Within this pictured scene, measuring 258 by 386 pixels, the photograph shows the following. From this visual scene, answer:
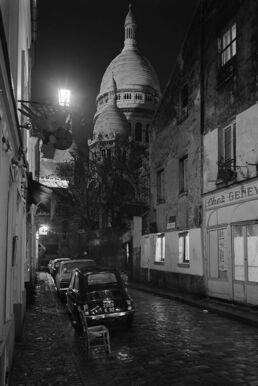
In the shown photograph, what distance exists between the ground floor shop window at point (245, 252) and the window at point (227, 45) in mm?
6521

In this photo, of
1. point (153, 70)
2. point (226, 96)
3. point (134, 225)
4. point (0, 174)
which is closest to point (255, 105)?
point (226, 96)

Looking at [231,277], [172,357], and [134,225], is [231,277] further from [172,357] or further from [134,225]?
[134,225]

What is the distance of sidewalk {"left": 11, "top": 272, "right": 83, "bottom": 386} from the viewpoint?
790 centimetres

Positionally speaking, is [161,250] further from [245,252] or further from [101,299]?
[101,299]

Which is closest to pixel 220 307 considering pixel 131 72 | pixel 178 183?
pixel 178 183

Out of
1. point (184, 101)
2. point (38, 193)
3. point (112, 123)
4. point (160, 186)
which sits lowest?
point (38, 193)

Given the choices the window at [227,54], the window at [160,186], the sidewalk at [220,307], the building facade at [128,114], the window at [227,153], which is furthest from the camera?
the building facade at [128,114]

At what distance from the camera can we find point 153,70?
102062 mm

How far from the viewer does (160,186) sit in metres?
25.5

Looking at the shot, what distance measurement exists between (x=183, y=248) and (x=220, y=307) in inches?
223

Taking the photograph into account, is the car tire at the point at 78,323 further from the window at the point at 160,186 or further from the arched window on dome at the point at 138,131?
the arched window on dome at the point at 138,131

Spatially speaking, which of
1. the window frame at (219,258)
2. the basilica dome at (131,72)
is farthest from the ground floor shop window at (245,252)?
the basilica dome at (131,72)

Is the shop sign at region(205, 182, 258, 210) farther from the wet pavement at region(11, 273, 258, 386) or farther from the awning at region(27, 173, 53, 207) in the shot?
the awning at region(27, 173, 53, 207)

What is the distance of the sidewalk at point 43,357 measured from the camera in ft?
25.9
